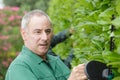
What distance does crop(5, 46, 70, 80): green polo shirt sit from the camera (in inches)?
139

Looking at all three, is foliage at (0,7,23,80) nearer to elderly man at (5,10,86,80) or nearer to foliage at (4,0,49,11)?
foliage at (4,0,49,11)

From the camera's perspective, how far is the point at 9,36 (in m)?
18.4

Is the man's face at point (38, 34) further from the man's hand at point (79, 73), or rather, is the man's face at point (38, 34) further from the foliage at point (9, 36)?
the foliage at point (9, 36)

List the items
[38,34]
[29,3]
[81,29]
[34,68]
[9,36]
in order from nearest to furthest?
[34,68], [38,34], [81,29], [9,36], [29,3]

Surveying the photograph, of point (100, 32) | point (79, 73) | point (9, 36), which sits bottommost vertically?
point (9, 36)

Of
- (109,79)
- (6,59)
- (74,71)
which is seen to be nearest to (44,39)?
(74,71)

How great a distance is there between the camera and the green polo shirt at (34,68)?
3.54 metres

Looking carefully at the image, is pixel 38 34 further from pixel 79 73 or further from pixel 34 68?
pixel 79 73

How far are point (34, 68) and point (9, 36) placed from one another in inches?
580

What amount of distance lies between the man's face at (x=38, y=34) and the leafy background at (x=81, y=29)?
0.30 m

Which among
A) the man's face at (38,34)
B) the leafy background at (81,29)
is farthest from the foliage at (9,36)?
the man's face at (38,34)

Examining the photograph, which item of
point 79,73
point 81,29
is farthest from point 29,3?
point 79,73

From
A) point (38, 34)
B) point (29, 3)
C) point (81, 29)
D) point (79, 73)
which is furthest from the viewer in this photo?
point (29, 3)

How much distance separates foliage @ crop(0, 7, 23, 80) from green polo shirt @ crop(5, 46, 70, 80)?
987cm
